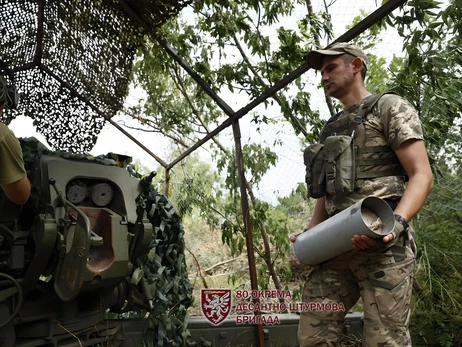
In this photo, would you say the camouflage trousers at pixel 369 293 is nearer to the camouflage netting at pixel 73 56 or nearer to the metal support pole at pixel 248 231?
the metal support pole at pixel 248 231

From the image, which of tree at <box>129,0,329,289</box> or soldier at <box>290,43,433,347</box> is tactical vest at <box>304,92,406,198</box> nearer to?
soldier at <box>290,43,433,347</box>

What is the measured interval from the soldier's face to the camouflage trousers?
30.2 inches

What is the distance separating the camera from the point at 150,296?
122 inches

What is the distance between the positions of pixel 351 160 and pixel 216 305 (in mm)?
1945

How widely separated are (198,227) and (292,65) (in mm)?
5897

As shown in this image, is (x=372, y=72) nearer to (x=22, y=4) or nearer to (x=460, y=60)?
(x=460, y=60)

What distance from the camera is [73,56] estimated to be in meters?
4.39

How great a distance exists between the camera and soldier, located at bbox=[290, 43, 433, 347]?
5.59 feet

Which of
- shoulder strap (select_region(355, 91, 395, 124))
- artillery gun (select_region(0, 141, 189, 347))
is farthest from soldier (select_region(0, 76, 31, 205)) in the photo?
shoulder strap (select_region(355, 91, 395, 124))

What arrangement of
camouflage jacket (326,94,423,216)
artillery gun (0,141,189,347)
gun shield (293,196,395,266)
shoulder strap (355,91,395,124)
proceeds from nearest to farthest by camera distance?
1. gun shield (293,196,395,266)
2. camouflage jacket (326,94,423,216)
3. shoulder strap (355,91,395,124)
4. artillery gun (0,141,189,347)

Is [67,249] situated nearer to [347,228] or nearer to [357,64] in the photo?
[347,228]

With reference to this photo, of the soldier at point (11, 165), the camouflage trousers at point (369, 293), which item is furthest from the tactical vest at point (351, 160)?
the soldier at point (11, 165)

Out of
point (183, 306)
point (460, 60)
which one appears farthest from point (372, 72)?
point (183, 306)

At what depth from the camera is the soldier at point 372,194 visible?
1704 millimetres
